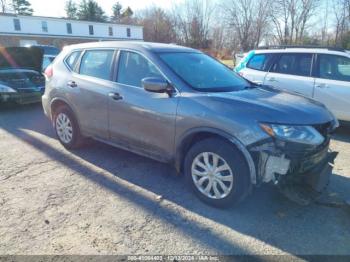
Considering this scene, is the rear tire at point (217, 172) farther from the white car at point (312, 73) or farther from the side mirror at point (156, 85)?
the white car at point (312, 73)

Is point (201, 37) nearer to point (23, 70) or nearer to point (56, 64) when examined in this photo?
point (23, 70)

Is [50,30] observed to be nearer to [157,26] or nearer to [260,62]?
[157,26]

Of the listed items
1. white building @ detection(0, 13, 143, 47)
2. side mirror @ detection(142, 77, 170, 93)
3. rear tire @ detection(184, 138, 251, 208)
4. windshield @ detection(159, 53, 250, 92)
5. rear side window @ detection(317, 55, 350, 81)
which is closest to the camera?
rear tire @ detection(184, 138, 251, 208)

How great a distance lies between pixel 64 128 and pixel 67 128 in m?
0.08

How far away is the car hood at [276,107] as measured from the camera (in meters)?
2.99

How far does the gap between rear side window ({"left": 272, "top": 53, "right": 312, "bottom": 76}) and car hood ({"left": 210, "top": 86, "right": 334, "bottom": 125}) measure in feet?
9.81

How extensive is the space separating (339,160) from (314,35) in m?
42.0

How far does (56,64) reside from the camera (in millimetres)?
5199

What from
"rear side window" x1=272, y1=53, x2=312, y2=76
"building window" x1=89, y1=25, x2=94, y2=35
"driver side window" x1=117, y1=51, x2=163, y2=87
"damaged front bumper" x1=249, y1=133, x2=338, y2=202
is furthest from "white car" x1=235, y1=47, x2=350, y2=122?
"building window" x1=89, y1=25, x2=94, y2=35

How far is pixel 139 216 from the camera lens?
322 cm

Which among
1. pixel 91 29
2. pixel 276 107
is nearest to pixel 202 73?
pixel 276 107

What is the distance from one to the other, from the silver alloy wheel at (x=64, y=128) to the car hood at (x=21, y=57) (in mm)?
6494

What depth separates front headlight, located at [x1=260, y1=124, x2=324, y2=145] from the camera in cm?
290

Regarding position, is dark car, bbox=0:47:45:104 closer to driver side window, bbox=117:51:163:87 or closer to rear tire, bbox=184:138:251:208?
driver side window, bbox=117:51:163:87
